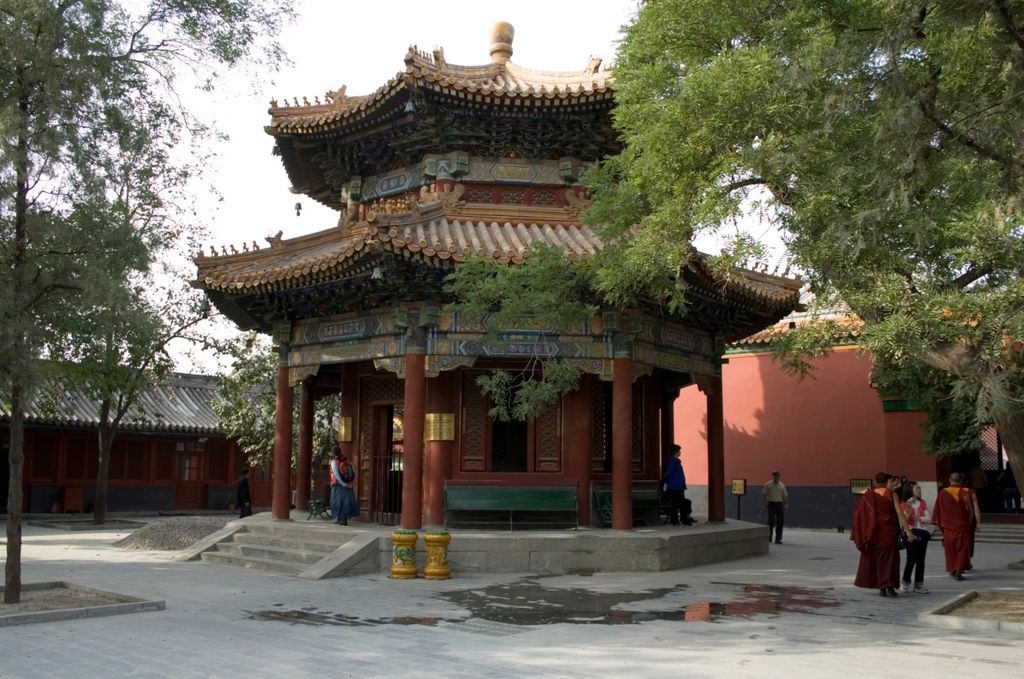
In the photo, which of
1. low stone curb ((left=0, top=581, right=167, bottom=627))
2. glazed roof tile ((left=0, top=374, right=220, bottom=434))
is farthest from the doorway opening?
glazed roof tile ((left=0, top=374, right=220, bottom=434))

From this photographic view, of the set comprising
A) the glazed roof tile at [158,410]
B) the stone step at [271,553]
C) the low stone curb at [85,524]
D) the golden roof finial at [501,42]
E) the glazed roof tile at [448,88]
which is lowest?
the low stone curb at [85,524]

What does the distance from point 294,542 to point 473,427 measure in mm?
2892

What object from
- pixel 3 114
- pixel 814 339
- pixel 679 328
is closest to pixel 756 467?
pixel 679 328

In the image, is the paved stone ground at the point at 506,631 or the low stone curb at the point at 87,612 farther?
the low stone curb at the point at 87,612

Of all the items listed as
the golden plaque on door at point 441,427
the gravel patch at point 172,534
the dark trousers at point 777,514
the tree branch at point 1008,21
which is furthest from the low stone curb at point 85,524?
the tree branch at point 1008,21

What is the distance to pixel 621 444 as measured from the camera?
492 inches

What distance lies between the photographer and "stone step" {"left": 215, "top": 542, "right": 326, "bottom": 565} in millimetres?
11992

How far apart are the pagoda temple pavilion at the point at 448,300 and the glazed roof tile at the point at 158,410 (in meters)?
10.6

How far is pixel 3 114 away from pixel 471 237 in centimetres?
581

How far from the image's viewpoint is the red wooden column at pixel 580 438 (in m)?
13.1

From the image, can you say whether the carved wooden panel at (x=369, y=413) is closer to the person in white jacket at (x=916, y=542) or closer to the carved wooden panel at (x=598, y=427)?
the carved wooden panel at (x=598, y=427)

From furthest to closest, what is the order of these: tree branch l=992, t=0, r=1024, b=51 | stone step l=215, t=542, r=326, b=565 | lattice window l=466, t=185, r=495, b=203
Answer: lattice window l=466, t=185, r=495, b=203
stone step l=215, t=542, r=326, b=565
tree branch l=992, t=0, r=1024, b=51

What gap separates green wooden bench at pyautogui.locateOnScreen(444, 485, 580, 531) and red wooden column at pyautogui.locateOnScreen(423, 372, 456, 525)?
0.15 m

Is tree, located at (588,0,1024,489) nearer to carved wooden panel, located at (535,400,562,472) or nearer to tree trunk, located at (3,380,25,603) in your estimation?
carved wooden panel, located at (535,400,562,472)
